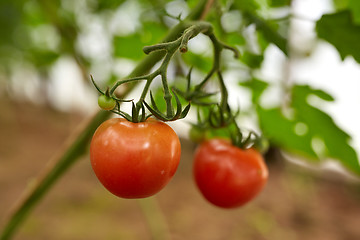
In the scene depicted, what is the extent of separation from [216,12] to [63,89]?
23.3ft

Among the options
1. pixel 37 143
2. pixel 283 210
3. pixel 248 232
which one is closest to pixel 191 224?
pixel 248 232

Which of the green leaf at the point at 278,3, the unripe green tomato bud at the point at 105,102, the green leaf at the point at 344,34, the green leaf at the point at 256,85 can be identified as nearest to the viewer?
the unripe green tomato bud at the point at 105,102

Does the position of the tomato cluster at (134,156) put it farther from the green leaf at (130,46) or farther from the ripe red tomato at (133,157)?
the green leaf at (130,46)

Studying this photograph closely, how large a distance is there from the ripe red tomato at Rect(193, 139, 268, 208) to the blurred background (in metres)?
0.14

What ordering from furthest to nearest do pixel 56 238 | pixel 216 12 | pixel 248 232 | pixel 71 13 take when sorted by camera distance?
pixel 248 232
pixel 56 238
pixel 71 13
pixel 216 12

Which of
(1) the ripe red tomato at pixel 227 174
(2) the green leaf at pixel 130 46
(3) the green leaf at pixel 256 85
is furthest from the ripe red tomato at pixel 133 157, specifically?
(2) the green leaf at pixel 130 46

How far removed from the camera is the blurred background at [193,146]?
0.72 meters

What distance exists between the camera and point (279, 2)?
0.66 m

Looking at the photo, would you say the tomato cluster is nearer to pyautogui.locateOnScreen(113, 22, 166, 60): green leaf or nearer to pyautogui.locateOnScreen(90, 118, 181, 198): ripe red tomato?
pyautogui.locateOnScreen(90, 118, 181, 198): ripe red tomato

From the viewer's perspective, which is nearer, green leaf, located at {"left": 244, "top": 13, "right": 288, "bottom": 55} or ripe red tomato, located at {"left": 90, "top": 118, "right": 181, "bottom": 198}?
ripe red tomato, located at {"left": 90, "top": 118, "right": 181, "bottom": 198}

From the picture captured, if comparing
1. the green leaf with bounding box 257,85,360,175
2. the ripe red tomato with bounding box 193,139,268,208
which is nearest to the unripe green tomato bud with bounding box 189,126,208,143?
the ripe red tomato with bounding box 193,139,268,208

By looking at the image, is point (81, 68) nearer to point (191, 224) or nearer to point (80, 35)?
point (80, 35)

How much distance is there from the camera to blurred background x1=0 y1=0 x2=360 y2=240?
0.72 meters

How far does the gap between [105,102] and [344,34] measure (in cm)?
42
